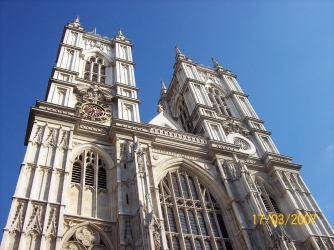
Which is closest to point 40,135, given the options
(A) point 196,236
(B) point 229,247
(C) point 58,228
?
(C) point 58,228

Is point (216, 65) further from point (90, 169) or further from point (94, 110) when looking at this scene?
point (90, 169)

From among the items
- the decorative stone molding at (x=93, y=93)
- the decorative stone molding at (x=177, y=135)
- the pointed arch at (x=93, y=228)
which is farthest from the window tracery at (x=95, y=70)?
the pointed arch at (x=93, y=228)

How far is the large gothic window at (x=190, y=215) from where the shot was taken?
18.0 metres

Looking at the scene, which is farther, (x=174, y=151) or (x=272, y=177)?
(x=272, y=177)

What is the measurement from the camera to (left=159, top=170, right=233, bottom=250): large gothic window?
1805cm

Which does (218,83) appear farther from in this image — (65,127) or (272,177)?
(65,127)

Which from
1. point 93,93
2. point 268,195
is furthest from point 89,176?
point 268,195

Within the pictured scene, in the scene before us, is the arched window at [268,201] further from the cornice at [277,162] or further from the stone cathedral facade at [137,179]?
the cornice at [277,162]

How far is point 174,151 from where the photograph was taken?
22.7 m

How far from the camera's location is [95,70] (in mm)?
28891

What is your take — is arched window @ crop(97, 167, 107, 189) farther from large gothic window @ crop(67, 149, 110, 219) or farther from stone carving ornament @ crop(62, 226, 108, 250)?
stone carving ornament @ crop(62, 226, 108, 250)

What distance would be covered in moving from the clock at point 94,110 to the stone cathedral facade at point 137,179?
74mm

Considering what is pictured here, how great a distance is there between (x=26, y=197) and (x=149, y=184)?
5745 millimetres

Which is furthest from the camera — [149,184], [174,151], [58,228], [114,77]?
[114,77]
